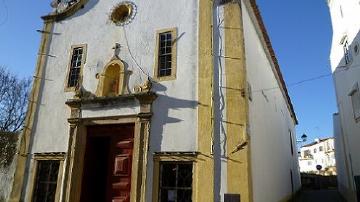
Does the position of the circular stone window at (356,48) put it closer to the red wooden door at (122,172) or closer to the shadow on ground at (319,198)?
the red wooden door at (122,172)

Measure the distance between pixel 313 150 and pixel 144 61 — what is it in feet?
188

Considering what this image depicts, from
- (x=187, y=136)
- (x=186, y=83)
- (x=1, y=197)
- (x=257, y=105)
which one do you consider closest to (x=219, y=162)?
(x=187, y=136)

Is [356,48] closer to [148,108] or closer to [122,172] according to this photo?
[148,108]

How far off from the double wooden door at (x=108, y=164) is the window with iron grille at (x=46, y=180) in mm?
1062

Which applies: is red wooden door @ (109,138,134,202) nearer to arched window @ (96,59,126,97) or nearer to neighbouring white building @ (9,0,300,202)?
neighbouring white building @ (9,0,300,202)

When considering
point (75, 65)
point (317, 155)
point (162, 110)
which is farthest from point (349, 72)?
point (317, 155)

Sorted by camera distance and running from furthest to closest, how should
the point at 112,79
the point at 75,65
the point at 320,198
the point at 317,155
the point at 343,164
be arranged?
the point at 317,155 < the point at 320,198 < the point at 343,164 < the point at 75,65 < the point at 112,79

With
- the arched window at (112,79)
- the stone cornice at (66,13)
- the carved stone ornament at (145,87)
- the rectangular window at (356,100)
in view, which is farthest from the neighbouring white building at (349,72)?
the stone cornice at (66,13)

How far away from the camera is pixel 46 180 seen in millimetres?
10266

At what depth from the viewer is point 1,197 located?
35.8 feet

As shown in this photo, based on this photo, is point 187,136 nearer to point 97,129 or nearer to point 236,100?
point 236,100

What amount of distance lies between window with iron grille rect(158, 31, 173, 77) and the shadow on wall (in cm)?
55

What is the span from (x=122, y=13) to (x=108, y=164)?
17.0 ft

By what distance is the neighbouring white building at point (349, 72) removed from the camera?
12852 millimetres
